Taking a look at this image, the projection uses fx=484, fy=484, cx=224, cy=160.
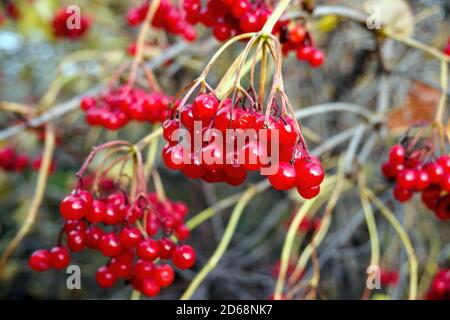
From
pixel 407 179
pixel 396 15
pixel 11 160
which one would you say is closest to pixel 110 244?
pixel 407 179

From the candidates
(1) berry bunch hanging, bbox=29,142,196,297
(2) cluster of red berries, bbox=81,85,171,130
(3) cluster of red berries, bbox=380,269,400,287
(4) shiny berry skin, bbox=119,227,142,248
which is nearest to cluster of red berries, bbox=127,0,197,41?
(2) cluster of red berries, bbox=81,85,171,130

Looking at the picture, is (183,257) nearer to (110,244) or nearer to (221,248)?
(110,244)

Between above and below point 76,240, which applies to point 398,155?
above

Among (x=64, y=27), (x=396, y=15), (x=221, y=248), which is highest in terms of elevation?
(x=64, y=27)

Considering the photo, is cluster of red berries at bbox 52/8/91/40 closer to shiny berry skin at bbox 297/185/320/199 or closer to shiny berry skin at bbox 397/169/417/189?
shiny berry skin at bbox 397/169/417/189

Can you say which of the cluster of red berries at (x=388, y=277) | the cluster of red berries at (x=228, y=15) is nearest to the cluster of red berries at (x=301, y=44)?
the cluster of red berries at (x=228, y=15)

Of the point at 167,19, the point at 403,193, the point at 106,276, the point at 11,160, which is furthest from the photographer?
the point at 11,160

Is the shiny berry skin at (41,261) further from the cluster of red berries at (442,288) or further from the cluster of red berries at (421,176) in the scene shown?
the cluster of red berries at (442,288)
